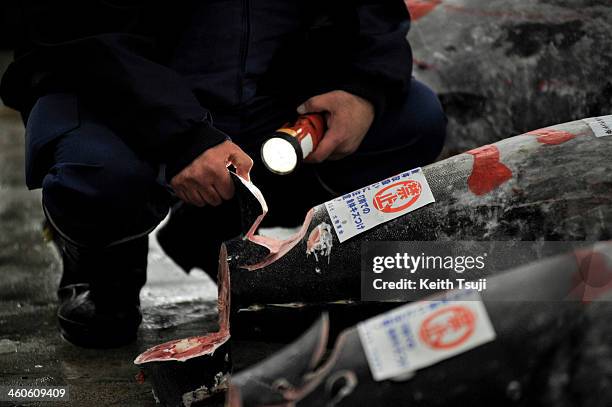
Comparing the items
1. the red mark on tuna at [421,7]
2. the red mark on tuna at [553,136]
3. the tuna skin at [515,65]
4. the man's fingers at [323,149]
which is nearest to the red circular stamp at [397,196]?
the red mark on tuna at [553,136]

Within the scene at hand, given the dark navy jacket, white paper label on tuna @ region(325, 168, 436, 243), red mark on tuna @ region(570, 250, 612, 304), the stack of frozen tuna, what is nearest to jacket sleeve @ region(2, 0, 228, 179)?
the dark navy jacket

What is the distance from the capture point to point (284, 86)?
1976 millimetres

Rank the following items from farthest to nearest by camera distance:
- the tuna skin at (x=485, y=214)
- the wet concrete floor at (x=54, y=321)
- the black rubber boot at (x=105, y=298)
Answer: the black rubber boot at (x=105, y=298)
the wet concrete floor at (x=54, y=321)
the tuna skin at (x=485, y=214)

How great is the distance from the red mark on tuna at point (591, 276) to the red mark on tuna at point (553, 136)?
1.44 ft

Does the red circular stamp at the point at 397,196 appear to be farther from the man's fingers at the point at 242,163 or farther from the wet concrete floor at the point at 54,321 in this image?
the wet concrete floor at the point at 54,321

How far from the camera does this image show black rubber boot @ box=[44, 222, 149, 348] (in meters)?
1.79

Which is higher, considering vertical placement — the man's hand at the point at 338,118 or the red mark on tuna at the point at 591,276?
the red mark on tuna at the point at 591,276

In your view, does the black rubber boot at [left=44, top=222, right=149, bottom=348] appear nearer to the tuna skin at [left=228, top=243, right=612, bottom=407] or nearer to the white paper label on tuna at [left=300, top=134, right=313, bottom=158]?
the white paper label on tuna at [left=300, top=134, right=313, bottom=158]

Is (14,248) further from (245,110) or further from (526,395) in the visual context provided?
(526,395)

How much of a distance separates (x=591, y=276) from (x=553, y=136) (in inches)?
19.9

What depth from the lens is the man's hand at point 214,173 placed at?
160 centimetres

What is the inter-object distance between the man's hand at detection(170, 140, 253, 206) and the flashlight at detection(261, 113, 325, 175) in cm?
7

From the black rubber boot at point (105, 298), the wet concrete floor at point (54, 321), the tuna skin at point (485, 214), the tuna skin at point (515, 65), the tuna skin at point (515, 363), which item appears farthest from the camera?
the tuna skin at point (515, 65)

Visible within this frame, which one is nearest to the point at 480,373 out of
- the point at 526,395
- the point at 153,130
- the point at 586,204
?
the point at 526,395
